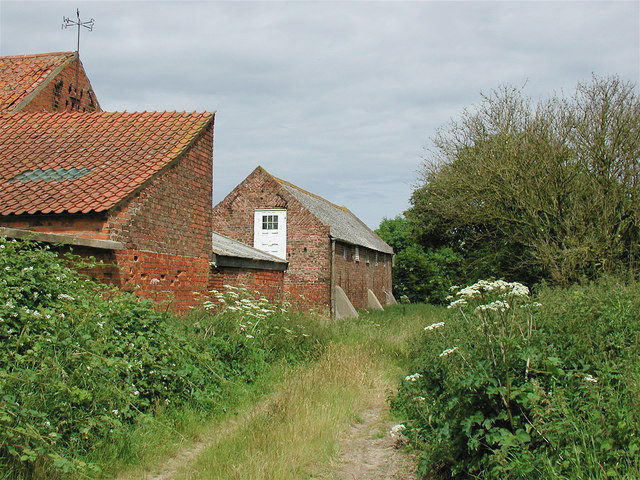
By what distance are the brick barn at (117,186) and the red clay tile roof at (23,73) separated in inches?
1.8

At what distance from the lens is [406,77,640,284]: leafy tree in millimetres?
17547

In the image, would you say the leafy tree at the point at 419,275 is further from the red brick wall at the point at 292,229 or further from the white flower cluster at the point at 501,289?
the white flower cluster at the point at 501,289

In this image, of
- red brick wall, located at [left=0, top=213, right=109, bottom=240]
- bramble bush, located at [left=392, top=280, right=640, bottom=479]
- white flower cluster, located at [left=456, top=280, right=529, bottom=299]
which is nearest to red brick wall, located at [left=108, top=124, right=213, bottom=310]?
red brick wall, located at [left=0, top=213, right=109, bottom=240]

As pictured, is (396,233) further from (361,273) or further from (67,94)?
(67,94)

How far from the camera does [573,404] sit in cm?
454

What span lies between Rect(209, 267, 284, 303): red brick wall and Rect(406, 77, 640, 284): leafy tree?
7.46 metres

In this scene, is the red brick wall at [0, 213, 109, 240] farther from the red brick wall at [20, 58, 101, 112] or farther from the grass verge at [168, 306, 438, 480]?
the red brick wall at [20, 58, 101, 112]

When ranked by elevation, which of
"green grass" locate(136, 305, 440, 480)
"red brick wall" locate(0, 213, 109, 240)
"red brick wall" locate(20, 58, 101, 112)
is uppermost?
"red brick wall" locate(20, 58, 101, 112)

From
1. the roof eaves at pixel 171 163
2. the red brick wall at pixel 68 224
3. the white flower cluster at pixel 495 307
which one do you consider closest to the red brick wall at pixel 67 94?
the roof eaves at pixel 171 163

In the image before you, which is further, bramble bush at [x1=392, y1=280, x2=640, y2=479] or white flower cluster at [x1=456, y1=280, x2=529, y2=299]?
white flower cluster at [x1=456, y1=280, x2=529, y2=299]

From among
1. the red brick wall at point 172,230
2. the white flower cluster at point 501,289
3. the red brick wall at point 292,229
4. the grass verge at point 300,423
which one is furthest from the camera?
the red brick wall at point 292,229

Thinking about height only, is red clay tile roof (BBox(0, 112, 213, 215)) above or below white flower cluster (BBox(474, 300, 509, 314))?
above

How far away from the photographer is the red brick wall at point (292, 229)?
24.6 m

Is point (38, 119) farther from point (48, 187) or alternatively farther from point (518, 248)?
point (518, 248)
